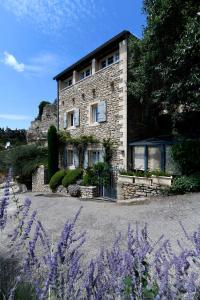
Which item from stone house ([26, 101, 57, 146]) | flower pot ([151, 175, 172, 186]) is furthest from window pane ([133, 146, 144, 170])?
stone house ([26, 101, 57, 146])

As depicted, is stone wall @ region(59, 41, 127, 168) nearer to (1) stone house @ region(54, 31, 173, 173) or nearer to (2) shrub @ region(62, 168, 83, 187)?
Result: (1) stone house @ region(54, 31, 173, 173)

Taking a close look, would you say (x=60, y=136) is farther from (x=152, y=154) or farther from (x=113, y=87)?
(x=152, y=154)

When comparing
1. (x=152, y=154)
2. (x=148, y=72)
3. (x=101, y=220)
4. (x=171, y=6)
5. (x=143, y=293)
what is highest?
(x=171, y=6)

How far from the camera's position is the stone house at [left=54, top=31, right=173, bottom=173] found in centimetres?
1252

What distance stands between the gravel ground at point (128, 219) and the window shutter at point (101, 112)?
19.5 feet

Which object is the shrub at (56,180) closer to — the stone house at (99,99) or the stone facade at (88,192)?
the stone house at (99,99)

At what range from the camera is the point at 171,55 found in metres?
9.44

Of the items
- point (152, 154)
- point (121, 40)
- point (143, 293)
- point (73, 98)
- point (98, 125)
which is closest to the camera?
point (143, 293)

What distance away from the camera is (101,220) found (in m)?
6.91

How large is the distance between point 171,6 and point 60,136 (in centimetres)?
1040

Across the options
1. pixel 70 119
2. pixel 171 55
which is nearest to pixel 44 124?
pixel 70 119

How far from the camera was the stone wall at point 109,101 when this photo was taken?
12617 millimetres

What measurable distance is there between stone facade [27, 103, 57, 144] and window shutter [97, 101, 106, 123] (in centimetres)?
759

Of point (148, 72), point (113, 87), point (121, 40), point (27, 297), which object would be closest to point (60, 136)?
point (113, 87)
